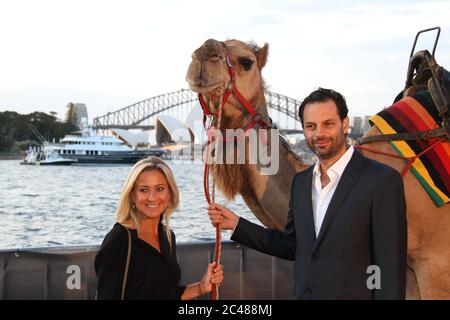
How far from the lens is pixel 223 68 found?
361cm

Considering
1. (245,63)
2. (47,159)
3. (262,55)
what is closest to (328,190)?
(245,63)

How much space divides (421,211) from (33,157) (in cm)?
8552

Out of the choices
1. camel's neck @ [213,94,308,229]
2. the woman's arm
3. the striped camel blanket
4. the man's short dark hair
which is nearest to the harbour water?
camel's neck @ [213,94,308,229]

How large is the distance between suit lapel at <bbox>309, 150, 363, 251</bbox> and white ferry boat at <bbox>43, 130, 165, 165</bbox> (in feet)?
242

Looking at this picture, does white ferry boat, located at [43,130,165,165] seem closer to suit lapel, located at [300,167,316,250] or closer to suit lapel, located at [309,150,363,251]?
suit lapel, located at [300,167,316,250]

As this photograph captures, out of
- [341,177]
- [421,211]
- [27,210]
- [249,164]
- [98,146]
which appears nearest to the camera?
[341,177]

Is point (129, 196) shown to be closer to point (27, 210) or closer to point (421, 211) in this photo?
point (421, 211)

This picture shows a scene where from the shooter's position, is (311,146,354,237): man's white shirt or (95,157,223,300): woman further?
(95,157,223,300): woman

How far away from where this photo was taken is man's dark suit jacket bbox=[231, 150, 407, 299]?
2451mm

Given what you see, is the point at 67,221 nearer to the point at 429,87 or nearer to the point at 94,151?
the point at 429,87

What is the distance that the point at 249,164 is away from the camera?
3.86 metres

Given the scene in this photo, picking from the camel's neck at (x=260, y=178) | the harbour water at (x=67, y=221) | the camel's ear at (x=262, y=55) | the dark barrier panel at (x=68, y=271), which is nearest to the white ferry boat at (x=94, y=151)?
the harbour water at (x=67, y=221)

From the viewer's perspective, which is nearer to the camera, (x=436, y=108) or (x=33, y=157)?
(x=436, y=108)
